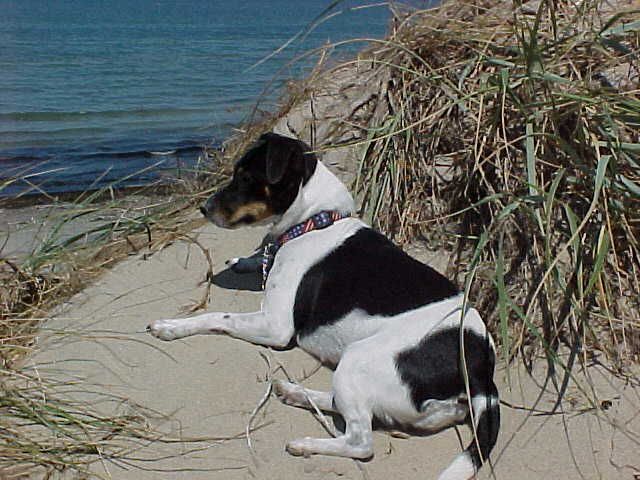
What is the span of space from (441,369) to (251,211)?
1.35 meters

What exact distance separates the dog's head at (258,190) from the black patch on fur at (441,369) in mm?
1154

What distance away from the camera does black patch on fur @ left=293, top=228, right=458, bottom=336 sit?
3.37 metres

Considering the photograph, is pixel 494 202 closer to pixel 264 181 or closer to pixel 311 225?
pixel 311 225

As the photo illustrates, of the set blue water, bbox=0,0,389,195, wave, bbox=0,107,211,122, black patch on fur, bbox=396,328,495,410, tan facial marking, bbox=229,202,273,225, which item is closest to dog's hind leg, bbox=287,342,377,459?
black patch on fur, bbox=396,328,495,410

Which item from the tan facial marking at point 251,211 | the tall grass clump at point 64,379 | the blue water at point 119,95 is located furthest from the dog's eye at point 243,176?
the blue water at point 119,95

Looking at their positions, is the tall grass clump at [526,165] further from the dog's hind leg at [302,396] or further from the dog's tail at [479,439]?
the dog's hind leg at [302,396]

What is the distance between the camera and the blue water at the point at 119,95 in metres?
8.27

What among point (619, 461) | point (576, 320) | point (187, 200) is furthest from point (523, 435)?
point (187, 200)

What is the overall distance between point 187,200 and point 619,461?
11.2 ft

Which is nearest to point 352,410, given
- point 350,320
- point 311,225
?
point 350,320

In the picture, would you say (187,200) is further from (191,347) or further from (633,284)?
(633,284)

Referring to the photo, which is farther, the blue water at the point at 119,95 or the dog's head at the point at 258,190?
the blue water at the point at 119,95

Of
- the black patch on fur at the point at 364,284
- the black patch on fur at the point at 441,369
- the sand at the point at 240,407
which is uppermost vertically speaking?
the black patch on fur at the point at 364,284

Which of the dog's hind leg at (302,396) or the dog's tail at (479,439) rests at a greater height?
the dog's tail at (479,439)
